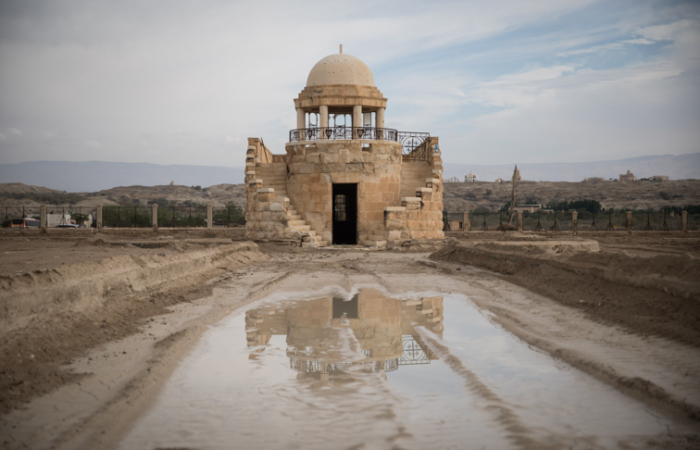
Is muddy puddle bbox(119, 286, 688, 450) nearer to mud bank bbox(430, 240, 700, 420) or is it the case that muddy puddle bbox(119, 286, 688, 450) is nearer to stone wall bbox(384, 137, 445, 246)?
mud bank bbox(430, 240, 700, 420)

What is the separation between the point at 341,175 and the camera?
2256cm

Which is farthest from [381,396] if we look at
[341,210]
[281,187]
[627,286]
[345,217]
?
[341,210]

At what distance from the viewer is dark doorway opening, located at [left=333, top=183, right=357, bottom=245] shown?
26.9 meters

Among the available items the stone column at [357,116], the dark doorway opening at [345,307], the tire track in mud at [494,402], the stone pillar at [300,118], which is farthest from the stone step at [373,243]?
the tire track in mud at [494,402]

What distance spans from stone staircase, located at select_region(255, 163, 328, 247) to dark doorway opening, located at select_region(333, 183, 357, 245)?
342cm

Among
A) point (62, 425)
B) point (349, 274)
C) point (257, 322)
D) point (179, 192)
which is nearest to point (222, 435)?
point (62, 425)

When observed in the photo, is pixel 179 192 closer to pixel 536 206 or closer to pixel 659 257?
pixel 536 206

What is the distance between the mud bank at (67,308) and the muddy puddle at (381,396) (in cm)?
108

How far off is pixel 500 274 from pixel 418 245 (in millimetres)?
7874

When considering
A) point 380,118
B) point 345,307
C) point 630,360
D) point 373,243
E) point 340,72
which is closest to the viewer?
point 630,360

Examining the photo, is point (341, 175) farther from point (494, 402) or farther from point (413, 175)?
point (494, 402)

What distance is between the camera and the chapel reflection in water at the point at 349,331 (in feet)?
17.6

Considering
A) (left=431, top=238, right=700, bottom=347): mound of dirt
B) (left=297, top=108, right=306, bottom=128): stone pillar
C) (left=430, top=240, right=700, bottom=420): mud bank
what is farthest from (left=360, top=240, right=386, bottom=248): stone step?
(left=430, top=240, right=700, bottom=420): mud bank

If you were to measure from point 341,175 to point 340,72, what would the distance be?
15.9 feet
